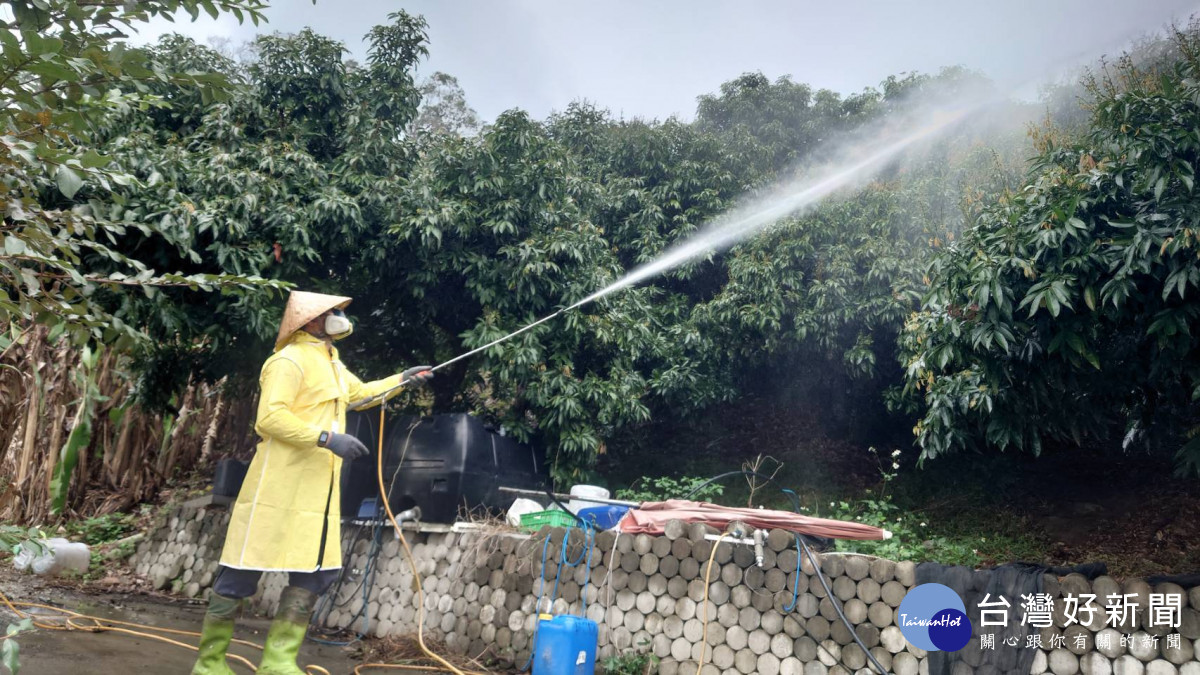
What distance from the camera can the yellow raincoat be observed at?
3.75 meters

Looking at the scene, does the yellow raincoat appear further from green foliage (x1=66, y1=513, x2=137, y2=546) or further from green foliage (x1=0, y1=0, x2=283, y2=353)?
green foliage (x1=66, y1=513, x2=137, y2=546)

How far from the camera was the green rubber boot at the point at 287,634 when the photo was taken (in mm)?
3645

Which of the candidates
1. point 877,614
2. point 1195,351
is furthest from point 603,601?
point 1195,351

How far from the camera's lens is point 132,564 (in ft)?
27.9

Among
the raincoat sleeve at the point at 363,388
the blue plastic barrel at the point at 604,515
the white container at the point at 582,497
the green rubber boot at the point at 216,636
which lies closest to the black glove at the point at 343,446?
the raincoat sleeve at the point at 363,388

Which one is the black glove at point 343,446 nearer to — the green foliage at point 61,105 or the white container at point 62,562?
the green foliage at point 61,105

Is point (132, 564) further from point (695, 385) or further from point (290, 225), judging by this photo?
point (695, 385)

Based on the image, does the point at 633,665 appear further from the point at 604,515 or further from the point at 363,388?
the point at 363,388

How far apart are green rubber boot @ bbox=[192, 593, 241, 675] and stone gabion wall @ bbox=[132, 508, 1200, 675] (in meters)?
1.83

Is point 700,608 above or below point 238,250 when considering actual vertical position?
below

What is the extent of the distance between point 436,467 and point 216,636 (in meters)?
3.11

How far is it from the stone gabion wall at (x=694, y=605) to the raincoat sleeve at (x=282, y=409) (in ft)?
6.32

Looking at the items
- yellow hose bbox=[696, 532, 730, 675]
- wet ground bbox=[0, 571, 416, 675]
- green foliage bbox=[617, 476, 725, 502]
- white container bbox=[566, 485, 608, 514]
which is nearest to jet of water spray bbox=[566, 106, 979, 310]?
green foliage bbox=[617, 476, 725, 502]

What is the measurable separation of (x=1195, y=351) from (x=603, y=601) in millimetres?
3799
